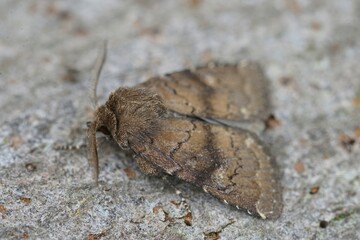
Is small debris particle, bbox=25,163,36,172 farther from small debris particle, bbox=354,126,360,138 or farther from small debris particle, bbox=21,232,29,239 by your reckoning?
small debris particle, bbox=354,126,360,138

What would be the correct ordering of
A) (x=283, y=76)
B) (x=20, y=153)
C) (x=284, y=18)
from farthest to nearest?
(x=284, y=18) → (x=283, y=76) → (x=20, y=153)

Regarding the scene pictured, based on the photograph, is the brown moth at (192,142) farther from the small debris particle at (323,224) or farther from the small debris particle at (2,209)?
the small debris particle at (2,209)

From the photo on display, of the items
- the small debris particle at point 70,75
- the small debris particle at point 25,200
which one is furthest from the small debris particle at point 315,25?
the small debris particle at point 25,200

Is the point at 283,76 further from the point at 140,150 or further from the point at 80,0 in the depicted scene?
the point at 80,0

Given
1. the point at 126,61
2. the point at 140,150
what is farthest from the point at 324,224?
the point at 126,61

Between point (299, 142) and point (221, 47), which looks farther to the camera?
point (221, 47)

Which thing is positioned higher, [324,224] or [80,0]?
[80,0]

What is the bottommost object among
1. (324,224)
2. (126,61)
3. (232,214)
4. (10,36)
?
(324,224)
